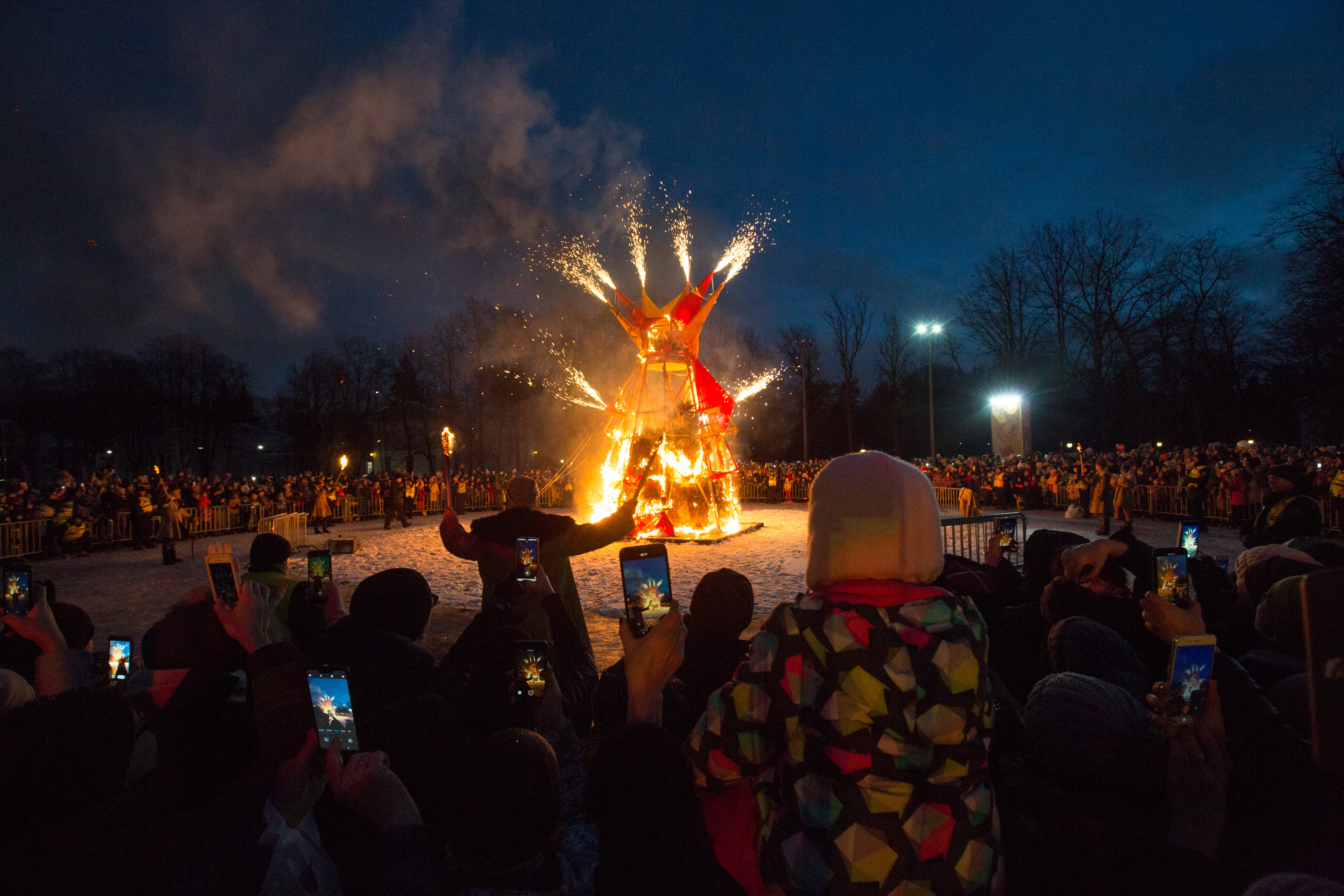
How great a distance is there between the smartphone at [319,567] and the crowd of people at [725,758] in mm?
812

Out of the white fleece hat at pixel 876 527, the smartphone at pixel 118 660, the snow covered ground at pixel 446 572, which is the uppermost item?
the white fleece hat at pixel 876 527

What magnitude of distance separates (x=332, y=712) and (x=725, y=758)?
1014 millimetres

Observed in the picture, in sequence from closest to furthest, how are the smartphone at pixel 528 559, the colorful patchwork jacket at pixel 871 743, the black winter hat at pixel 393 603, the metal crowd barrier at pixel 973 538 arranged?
the colorful patchwork jacket at pixel 871 743, the black winter hat at pixel 393 603, the smartphone at pixel 528 559, the metal crowd barrier at pixel 973 538

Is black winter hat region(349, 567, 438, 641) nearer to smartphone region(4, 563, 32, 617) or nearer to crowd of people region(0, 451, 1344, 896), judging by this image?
crowd of people region(0, 451, 1344, 896)

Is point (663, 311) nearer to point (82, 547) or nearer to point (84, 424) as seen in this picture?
point (82, 547)

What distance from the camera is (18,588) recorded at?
3553 millimetres

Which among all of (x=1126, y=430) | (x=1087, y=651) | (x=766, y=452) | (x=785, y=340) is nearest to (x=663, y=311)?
(x=1087, y=651)

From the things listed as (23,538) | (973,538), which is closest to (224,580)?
(973,538)

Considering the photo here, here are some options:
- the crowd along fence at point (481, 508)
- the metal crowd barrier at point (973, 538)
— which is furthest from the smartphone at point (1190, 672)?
the crowd along fence at point (481, 508)

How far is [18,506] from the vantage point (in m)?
16.1

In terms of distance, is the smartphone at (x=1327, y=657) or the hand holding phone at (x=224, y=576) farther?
the hand holding phone at (x=224, y=576)

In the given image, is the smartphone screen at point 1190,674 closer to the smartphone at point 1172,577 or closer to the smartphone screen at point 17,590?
the smartphone at point 1172,577

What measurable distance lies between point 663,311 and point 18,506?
16.1 meters

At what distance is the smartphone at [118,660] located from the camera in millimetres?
→ 3225
